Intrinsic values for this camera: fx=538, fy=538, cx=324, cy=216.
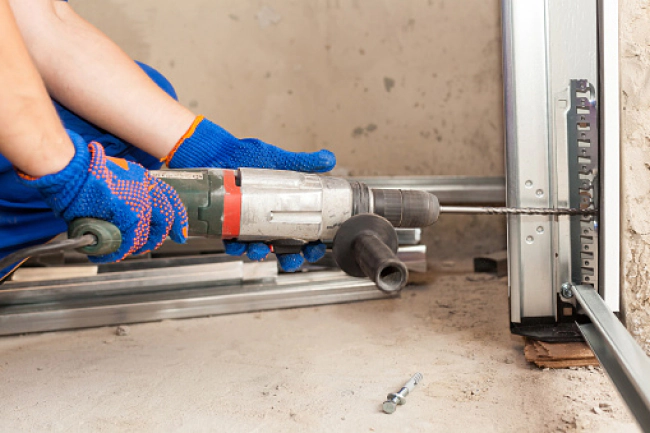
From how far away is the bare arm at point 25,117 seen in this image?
718mm

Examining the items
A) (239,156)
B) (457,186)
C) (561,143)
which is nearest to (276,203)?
(239,156)

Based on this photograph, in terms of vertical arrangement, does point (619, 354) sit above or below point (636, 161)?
below

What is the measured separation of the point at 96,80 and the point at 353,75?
1.54 m

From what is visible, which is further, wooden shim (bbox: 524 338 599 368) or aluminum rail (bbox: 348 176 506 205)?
aluminum rail (bbox: 348 176 506 205)

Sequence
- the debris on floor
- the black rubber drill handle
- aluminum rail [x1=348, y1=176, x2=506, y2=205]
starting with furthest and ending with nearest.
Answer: aluminum rail [x1=348, y1=176, x2=506, y2=205] → the debris on floor → the black rubber drill handle

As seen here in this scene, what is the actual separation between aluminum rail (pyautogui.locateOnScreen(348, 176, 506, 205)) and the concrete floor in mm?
552

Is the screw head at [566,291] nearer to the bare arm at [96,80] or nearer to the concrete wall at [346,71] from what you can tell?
the bare arm at [96,80]

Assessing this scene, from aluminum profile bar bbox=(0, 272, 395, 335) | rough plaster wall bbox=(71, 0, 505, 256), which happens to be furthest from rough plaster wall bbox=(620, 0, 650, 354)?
rough plaster wall bbox=(71, 0, 505, 256)

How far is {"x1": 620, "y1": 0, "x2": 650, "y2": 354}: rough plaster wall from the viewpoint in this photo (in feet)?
3.55

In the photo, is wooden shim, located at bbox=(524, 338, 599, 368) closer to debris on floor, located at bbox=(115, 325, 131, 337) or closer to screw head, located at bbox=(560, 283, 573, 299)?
screw head, located at bbox=(560, 283, 573, 299)

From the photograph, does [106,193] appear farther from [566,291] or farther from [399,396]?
[566,291]

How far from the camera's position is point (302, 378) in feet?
4.06

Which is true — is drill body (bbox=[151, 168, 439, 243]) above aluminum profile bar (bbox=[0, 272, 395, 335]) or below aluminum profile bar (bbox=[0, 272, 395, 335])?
above

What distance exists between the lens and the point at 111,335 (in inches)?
63.6
